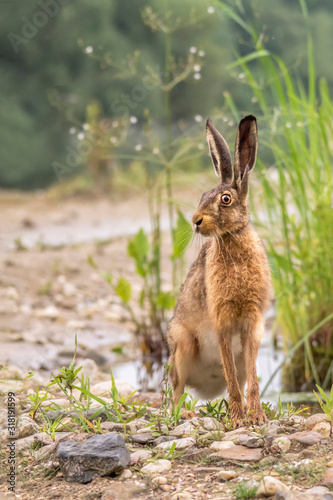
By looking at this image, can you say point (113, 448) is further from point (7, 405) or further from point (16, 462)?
point (7, 405)

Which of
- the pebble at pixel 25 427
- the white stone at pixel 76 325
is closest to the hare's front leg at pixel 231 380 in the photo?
the pebble at pixel 25 427

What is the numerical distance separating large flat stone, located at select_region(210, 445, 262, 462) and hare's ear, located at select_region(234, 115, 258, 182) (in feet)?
3.03

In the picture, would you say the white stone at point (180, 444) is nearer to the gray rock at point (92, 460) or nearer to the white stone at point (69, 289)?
the gray rock at point (92, 460)

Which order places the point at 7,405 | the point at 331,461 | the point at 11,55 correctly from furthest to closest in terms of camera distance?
the point at 11,55
the point at 7,405
the point at 331,461

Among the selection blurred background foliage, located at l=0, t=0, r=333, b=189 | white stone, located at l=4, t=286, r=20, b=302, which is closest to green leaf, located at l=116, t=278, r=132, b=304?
white stone, located at l=4, t=286, r=20, b=302

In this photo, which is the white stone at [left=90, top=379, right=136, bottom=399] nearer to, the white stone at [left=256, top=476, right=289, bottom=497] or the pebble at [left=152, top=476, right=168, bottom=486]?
the pebble at [left=152, top=476, right=168, bottom=486]

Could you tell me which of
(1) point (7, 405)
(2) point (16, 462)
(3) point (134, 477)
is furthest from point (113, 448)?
(1) point (7, 405)

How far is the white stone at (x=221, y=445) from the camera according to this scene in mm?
2488

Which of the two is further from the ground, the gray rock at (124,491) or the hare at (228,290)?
the hare at (228,290)

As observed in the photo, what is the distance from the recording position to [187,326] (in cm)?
298

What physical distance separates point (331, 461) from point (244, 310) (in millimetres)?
634

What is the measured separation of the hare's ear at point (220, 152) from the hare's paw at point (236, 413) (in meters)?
0.82

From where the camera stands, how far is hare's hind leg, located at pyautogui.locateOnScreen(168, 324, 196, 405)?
2994 mm

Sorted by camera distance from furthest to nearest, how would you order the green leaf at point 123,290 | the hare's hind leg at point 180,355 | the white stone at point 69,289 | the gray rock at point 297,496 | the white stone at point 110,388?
the white stone at point 69,289 → the green leaf at point 123,290 → the white stone at point 110,388 → the hare's hind leg at point 180,355 → the gray rock at point 297,496
